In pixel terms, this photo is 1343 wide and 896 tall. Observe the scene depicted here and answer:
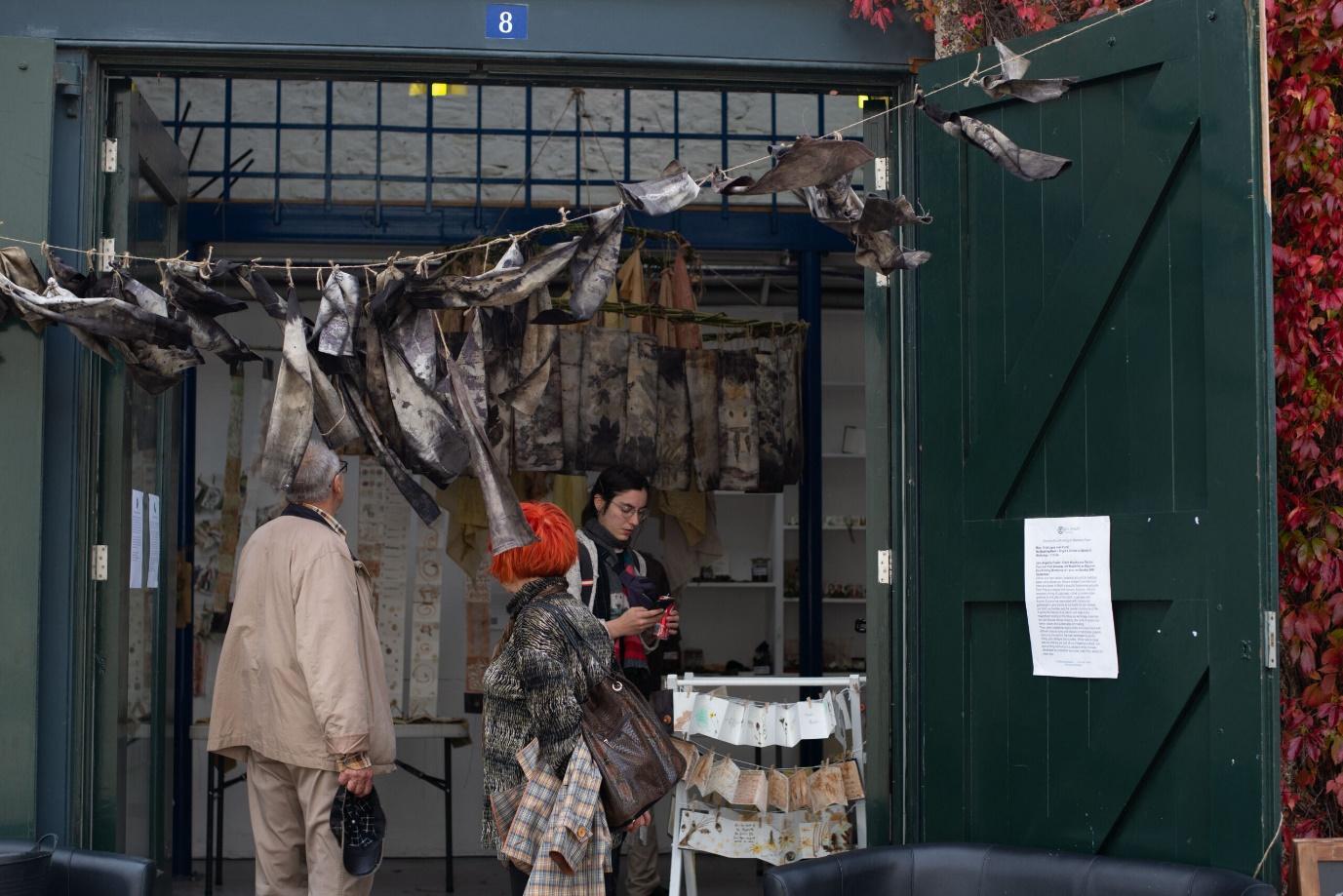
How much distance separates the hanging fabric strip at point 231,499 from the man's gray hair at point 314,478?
7.98ft

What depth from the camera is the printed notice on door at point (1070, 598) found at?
4004 mm

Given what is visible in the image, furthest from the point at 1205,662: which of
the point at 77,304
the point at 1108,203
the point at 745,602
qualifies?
the point at 745,602

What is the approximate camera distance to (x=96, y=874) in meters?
4.08

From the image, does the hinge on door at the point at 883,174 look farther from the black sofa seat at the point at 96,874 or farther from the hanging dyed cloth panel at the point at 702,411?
the black sofa seat at the point at 96,874

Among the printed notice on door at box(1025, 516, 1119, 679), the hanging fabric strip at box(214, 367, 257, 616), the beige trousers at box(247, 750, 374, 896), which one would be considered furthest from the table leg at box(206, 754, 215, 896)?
the printed notice on door at box(1025, 516, 1119, 679)

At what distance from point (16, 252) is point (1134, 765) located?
329 cm

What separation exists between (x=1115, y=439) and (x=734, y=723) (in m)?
1.64

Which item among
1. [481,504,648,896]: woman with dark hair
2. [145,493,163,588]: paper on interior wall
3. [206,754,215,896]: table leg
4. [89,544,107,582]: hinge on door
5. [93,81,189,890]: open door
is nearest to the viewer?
[481,504,648,896]: woman with dark hair

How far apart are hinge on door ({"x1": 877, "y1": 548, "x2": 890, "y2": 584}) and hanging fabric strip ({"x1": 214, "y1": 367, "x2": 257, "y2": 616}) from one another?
11.9 feet

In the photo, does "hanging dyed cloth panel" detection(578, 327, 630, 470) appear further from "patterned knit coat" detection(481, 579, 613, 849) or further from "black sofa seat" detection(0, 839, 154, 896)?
"black sofa seat" detection(0, 839, 154, 896)

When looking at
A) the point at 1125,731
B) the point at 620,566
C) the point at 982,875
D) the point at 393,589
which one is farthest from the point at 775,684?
the point at 393,589

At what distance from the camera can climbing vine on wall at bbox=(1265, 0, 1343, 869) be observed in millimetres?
4500

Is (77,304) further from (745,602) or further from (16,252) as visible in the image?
(745,602)

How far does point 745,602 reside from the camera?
26.8 ft
